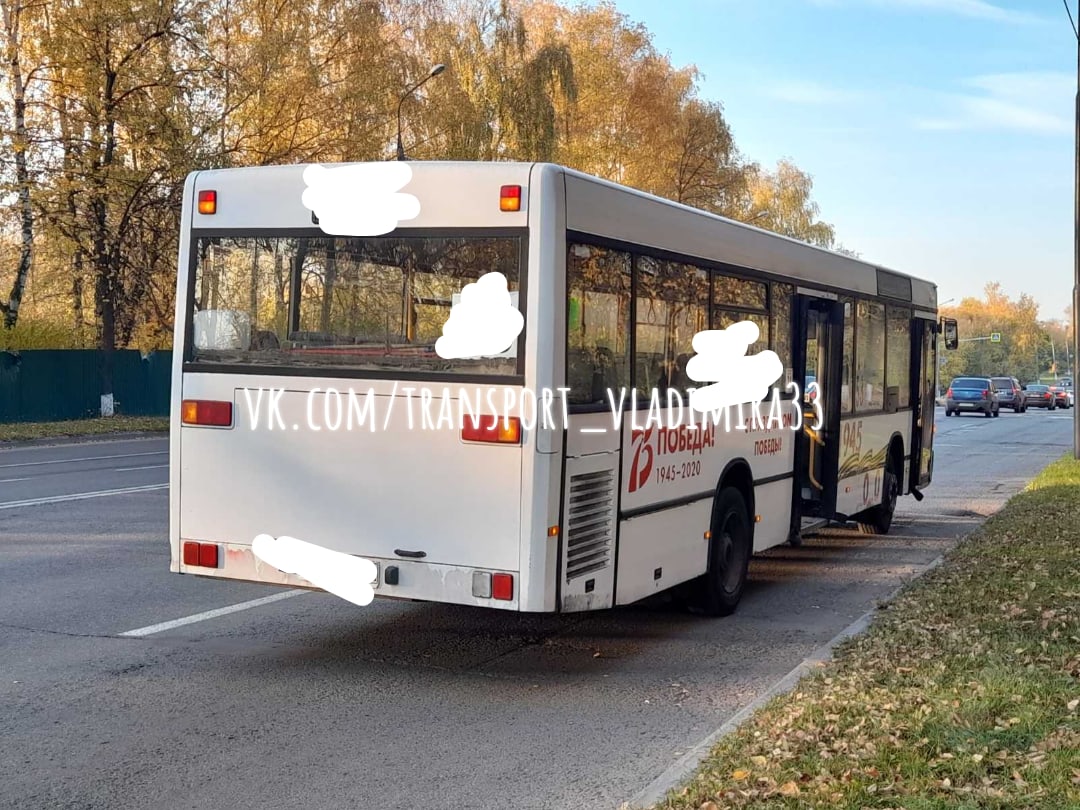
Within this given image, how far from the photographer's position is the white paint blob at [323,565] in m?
6.73

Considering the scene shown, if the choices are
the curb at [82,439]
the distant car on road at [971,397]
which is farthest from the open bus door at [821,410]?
the distant car on road at [971,397]

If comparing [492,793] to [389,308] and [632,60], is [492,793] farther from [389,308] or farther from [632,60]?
[632,60]

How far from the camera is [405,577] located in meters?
6.64

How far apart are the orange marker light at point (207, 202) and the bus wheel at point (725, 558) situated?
3.96 metres

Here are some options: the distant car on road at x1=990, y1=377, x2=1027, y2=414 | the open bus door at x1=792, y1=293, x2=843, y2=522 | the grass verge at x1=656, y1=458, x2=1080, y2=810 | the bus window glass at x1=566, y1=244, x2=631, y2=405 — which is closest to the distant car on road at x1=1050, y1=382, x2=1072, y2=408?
the distant car on road at x1=990, y1=377, x2=1027, y2=414

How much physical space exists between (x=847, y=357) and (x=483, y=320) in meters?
5.81

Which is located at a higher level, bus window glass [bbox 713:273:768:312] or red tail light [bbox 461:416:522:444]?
bus window glass [bbox 713:273:768:312]

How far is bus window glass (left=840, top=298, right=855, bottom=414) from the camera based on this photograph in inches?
444

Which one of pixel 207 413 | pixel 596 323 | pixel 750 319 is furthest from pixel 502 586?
pixel 750 319

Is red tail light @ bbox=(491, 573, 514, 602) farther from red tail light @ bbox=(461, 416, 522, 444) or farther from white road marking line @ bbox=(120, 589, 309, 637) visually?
white road marking line @ bbox=(120, 589, 309, 637)

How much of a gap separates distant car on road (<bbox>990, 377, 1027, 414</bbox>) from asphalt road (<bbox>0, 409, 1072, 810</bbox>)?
165 ft

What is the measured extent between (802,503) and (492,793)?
20.6 feet

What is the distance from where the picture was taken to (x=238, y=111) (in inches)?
1222

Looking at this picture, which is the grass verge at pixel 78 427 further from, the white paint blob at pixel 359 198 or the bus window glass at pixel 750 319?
the white paint blob at pixel 359 198
